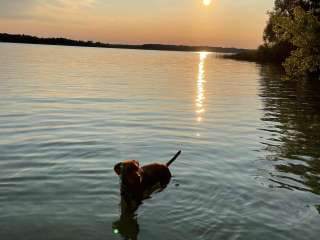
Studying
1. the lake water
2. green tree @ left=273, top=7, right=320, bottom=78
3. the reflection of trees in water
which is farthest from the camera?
green tree @ left=273, top=7, right=320, bottom=78

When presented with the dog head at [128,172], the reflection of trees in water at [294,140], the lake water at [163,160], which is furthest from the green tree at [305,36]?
the dog head at [128,172]

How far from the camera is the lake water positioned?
970 cm

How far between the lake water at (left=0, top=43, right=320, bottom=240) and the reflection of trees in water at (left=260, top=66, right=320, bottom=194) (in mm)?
52

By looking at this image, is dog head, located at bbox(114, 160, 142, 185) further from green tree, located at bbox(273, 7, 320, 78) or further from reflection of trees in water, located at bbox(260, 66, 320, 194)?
green tree, located at bbox(273, 7, 320, 78)

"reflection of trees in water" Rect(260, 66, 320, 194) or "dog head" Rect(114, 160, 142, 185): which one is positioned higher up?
"dog head" Rect(114, 160, 142, 185)

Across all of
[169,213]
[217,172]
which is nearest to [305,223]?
[169,213]

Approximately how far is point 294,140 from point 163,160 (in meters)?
7.31

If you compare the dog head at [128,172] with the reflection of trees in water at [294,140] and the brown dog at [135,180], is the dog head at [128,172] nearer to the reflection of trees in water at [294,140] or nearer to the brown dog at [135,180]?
the brown dog at [135,180]

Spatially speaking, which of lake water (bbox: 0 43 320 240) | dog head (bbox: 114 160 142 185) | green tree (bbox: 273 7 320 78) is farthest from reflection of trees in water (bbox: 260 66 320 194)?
dog head (bbox: 114 160 142 185)

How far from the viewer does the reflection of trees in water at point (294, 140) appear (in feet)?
45.6

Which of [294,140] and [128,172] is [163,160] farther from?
[294,140]

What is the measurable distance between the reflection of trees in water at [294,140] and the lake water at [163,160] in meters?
0.05

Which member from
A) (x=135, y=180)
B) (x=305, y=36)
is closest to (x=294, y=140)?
(x=135, y=180)

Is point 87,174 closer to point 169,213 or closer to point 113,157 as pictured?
point 113,157
